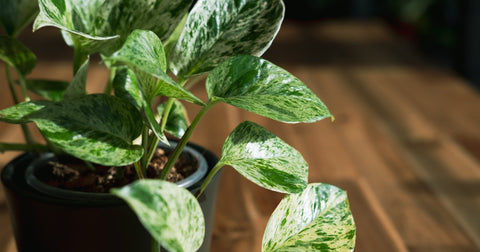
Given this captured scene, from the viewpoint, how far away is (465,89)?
68.9 inches

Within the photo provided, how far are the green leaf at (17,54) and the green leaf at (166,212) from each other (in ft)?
0.80

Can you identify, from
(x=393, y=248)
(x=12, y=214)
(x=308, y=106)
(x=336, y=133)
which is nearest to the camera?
(x=308, y=106)

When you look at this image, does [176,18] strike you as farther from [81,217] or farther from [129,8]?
[81,217]

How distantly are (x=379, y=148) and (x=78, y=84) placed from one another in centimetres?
92

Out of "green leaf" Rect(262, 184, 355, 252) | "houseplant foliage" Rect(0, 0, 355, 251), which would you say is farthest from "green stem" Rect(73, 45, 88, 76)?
"green leaf" Rect(262, 184, 355, 252)

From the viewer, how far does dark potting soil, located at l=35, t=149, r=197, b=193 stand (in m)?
0.46

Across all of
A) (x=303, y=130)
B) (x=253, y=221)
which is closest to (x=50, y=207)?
(x=253, y=221)

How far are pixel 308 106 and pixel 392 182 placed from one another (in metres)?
0.75

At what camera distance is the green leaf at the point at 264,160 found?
0.37 m

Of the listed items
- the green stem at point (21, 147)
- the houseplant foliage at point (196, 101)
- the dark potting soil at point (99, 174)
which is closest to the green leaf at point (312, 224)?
the houseplant foliage at point (196, 101)

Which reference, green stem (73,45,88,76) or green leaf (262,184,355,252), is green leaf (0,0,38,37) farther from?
green leaf (262,184,355,252)

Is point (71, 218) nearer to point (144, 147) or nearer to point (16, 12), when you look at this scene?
point (144, 147)

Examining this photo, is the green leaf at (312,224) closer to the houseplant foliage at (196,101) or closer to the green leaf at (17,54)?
the houseplant foliage at (196,101)

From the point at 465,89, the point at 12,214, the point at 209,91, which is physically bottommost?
the point at 465,89
